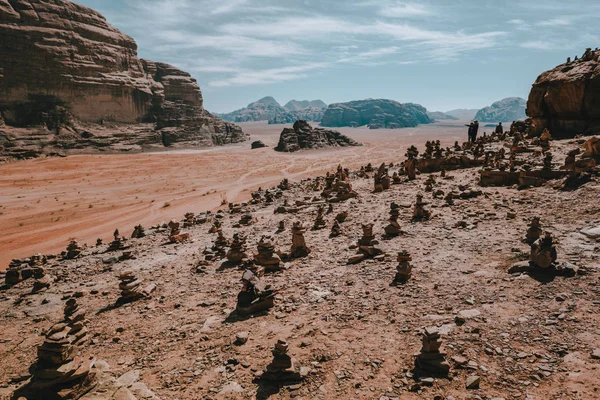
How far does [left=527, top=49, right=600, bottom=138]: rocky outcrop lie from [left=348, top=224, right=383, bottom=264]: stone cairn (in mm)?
17958

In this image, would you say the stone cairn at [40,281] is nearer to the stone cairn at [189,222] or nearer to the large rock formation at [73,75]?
the stone cairn at [189,222]

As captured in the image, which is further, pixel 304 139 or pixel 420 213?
pixel 304 139

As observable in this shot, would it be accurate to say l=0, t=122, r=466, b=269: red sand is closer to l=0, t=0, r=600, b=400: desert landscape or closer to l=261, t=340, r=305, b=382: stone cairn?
l=0, t=0, r=600, b=400: desert landscape

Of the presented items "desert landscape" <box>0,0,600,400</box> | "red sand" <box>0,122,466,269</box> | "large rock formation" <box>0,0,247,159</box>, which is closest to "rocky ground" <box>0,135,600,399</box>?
"desert landscape" <box>0,0,600,400</box>

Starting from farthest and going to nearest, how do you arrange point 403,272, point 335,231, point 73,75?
point 73,75 → point 335,231 → point 403,272

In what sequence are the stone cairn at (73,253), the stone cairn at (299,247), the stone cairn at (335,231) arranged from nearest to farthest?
the stone cairn at (299,247) → the stone cairn at (335,231) → the stone cairn at (73,253)

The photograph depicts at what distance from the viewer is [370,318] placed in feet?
25.1

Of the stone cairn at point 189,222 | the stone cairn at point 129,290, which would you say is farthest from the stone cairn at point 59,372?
the stone cairn at point 189,222

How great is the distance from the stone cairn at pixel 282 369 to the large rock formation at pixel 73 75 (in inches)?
2652

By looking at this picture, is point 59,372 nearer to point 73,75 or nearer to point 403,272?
point 403,272

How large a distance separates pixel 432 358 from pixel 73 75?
7418 cm

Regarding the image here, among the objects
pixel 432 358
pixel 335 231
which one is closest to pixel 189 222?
pixel 335 231

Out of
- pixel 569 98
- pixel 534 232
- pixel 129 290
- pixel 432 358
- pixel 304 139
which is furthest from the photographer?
pixel 304 139

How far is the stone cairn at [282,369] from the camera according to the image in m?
6.09
